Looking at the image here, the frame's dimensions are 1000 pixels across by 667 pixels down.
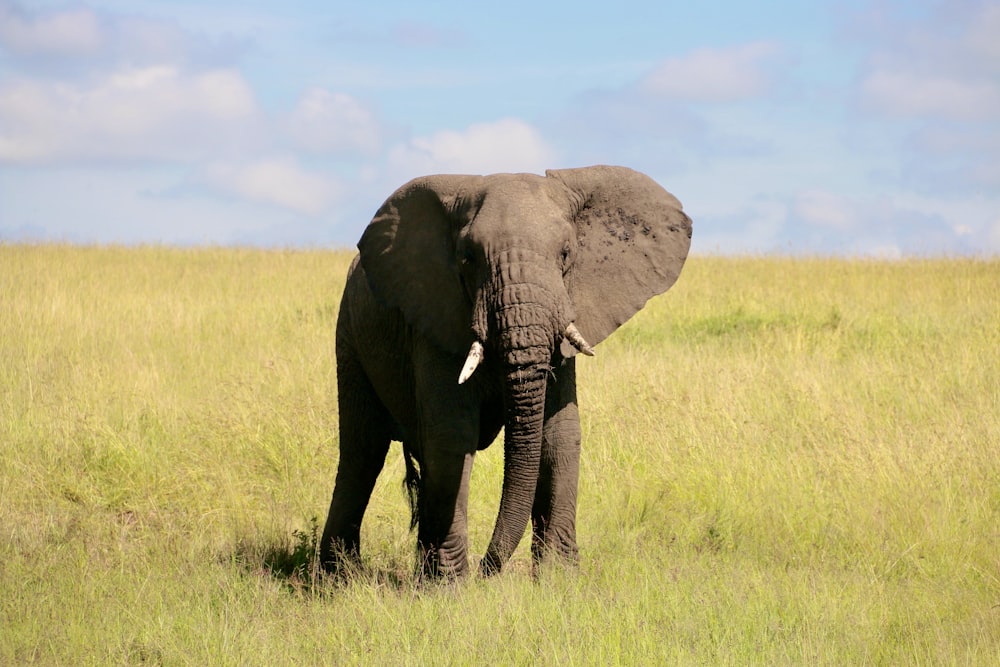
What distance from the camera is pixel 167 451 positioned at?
901cm

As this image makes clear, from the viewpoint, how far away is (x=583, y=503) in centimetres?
798

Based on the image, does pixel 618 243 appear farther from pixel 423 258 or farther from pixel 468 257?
pixel 423 258

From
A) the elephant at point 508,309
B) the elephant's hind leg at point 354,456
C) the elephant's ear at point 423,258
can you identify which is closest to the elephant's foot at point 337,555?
the elephant's hind leg at point 354,456

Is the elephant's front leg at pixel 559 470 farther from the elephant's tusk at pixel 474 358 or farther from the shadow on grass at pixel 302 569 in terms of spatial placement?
the shadow on grass at pixel 302 569

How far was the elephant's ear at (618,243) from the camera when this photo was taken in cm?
568

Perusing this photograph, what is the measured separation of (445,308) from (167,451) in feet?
14.0

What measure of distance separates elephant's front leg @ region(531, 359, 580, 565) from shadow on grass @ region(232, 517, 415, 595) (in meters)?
0.78

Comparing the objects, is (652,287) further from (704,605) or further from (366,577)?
(366,577)

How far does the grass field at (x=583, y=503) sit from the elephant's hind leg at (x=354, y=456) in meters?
0.27

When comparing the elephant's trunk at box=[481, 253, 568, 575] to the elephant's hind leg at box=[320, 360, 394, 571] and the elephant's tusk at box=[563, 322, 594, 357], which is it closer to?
the elephant's tusk at box=[563, 322, 594, 357]

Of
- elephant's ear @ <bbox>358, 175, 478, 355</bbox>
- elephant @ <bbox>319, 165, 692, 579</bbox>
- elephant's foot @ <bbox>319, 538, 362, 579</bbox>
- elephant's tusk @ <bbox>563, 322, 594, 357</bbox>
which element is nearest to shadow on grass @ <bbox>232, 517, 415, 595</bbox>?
elephant's foot @ <bbox>319, 538, 362, 579</bbox>

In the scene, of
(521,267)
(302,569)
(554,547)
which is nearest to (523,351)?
(521,267)

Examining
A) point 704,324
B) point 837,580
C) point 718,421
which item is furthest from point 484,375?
point 704,324

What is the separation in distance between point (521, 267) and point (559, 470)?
125 cm
